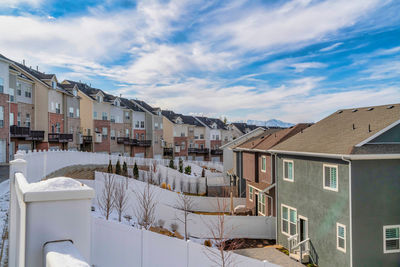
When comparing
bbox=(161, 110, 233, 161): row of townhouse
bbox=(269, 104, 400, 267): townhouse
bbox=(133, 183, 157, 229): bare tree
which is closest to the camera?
bbox=(269, 104, 400, 267): townhouse

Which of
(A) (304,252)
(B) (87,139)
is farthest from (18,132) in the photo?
(A) (304,252)

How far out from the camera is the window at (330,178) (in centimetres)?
1410

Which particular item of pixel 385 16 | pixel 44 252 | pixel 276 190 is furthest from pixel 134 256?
pixel 385 16

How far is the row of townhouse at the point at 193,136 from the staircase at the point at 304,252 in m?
38.2

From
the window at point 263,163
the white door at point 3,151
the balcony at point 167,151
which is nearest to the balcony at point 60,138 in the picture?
the white door at point 3,151

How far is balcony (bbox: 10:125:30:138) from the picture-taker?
27234mm

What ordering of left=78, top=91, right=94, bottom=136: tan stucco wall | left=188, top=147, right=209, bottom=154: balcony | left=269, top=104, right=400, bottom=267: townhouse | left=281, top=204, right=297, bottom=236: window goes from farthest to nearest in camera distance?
left=188, top=147, right=209, bottom=154: balcony < left=78, top=91, right=94, bottom=136: tan stucco wall < left=281, top=204, right=297, bottom=236: window < left=269, top=104, right=400, bottom=267: townhouse

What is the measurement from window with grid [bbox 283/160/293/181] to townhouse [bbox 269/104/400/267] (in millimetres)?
818

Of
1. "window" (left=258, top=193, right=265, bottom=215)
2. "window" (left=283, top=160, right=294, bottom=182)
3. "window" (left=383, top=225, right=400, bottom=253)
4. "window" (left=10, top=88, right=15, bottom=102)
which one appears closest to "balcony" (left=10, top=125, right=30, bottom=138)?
"window" (left=10, top=88, right=15, bottom=102)

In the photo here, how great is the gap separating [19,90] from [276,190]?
27.5 meters

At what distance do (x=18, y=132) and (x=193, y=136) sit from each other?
3690 centimetres

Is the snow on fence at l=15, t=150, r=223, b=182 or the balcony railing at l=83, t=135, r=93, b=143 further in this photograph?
the balcony railing at l=83, t=135, r=93, b=143

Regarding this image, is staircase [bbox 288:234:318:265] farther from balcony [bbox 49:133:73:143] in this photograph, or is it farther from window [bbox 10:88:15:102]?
balcony [bbox 49:133:73:143]

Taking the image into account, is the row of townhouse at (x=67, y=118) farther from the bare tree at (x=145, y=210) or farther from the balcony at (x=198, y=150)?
the bare tree at (x=145, y=210)
